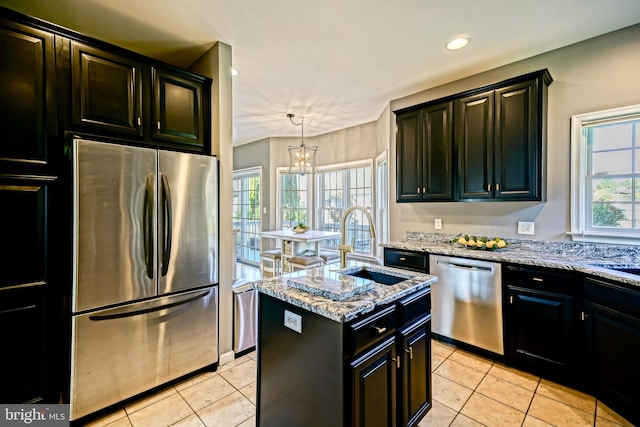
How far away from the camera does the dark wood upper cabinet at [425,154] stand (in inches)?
120

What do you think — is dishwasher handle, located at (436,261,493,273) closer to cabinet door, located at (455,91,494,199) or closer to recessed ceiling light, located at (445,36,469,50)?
cabinet door, located at (455,91,494,199)

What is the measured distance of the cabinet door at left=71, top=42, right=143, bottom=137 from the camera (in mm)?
1966

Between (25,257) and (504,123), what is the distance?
3.78 meters

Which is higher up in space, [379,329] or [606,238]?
[606,238]

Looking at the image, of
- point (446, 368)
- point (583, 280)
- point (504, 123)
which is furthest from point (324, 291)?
point (504, 123)

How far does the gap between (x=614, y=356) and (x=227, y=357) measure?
2.91m

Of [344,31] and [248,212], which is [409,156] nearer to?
[344,31]

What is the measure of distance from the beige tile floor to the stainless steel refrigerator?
6.0 inches

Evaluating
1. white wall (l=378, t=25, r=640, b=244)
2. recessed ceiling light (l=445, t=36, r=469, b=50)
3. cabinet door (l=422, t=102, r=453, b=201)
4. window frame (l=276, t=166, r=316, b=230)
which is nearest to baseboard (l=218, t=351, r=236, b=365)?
cabinet door (l=422, t=102, r=453, b=201)

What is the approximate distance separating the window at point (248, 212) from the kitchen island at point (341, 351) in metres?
4.89

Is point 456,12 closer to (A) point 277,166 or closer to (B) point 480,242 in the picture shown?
(B) point 480,242

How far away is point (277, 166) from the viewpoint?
604 centimetres

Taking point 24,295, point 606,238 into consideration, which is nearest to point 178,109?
point 24,295

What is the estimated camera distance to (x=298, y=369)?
4.80 feet
